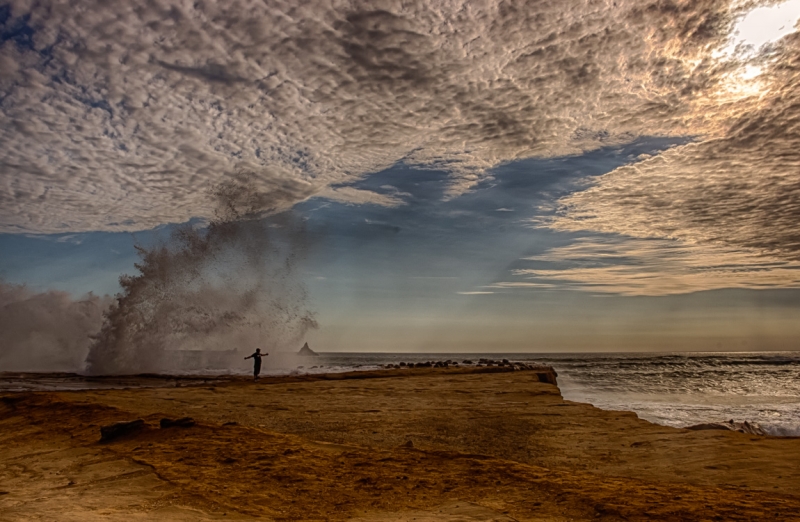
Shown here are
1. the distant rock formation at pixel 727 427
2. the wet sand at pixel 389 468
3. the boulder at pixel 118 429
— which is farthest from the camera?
the distant rock formation at pixel 727 427

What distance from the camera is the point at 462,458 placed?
732 cm

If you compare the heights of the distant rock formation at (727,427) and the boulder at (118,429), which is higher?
the boulder at (118,429)

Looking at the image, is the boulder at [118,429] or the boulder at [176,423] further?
the boulder at [176,423]

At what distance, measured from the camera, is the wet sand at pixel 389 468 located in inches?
197

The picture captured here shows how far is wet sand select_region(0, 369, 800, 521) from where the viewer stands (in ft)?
16.5

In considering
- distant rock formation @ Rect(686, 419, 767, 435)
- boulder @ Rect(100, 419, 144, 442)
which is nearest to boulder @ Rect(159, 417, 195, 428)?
boulder @ Rect(100, 419, 144, 442)

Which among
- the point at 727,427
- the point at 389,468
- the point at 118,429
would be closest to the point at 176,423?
the point at 118,429

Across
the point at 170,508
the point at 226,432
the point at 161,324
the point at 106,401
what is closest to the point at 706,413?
the point at 226,432

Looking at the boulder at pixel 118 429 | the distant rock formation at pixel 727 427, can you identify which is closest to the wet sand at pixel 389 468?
the boulder at pixel 118 429

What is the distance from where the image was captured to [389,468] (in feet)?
22.1

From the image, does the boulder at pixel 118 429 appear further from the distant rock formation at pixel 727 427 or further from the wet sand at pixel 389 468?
the distant rock formation at pixel 727 427

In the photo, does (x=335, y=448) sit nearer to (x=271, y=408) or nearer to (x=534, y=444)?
(x=534, y=444)

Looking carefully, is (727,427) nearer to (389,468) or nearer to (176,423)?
(389,468)

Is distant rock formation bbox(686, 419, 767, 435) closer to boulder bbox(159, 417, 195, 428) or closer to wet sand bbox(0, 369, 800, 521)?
wet sand bbox(0, 369, 800, 521)
